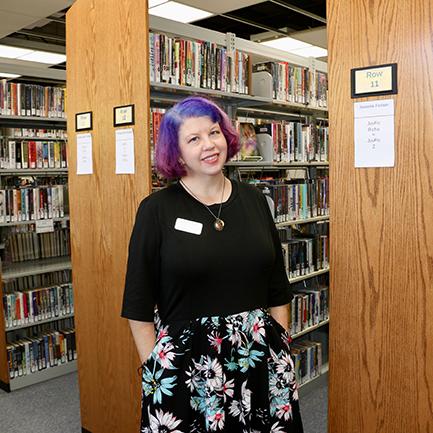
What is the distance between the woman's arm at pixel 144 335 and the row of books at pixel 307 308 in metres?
2.04

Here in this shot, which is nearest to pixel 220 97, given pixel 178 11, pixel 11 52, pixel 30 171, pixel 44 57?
pixel 30 171

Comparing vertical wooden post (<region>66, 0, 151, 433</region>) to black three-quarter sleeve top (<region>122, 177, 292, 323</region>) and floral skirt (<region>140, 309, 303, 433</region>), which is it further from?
floral skirt (<region>140, 309, 303, 433</region>)

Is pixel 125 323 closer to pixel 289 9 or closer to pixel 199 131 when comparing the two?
pixel 199 131

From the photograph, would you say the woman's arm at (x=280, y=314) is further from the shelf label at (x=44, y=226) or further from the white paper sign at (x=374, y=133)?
the shelf label at (x=44, y=226)

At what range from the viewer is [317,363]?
3.82 meters

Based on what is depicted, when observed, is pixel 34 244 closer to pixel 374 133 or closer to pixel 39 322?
pixel 39 322

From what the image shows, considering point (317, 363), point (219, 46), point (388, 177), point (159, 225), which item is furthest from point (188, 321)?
point (317, 363)

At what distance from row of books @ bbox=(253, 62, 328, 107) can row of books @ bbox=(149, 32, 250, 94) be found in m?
0.37

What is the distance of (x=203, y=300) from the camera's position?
157 centimetres

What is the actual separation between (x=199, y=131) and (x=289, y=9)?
541 centimetres

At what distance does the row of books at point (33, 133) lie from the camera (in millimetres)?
3939

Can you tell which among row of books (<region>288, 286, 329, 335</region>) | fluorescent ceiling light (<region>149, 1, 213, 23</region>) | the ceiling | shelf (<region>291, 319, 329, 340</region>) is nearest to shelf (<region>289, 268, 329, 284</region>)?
row of books (<region>288, 286, 329, 335</region>)

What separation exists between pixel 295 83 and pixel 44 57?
613cm

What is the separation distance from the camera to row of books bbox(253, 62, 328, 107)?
3.57m
